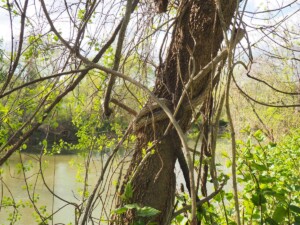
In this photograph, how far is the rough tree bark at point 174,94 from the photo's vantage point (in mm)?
1096

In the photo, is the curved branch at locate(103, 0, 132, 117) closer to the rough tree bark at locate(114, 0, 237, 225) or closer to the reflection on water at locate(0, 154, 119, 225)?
the rough tree bark at locate(114, 0, 237, 225)

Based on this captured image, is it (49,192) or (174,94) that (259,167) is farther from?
(49,192)

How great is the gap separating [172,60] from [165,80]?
61 mm

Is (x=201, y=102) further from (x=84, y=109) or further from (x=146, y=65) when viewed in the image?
(x=84, y=109)

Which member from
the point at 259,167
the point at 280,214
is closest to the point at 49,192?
the point at 259,167

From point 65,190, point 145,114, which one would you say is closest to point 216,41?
point 145,114

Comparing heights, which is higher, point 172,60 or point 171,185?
point 172,60

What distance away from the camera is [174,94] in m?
1.13

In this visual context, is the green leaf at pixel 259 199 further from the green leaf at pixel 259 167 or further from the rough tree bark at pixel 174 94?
the rough tree bark at pixel 174 94

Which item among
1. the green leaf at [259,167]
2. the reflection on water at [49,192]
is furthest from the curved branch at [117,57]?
the reflection on water at [49,192]

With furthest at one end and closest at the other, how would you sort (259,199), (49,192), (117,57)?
(49,192)
(259,199)
(117,57)

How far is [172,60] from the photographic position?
3.86ft

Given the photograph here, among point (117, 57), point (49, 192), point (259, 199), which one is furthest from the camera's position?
point (49, 192)

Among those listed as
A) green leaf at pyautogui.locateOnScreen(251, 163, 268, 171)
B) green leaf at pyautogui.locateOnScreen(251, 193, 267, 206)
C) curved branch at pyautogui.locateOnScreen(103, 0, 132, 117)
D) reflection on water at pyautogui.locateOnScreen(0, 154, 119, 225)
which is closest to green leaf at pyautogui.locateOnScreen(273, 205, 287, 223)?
green leaf at pyautogui.locateOnScreen(251, 193, 267, 206)
